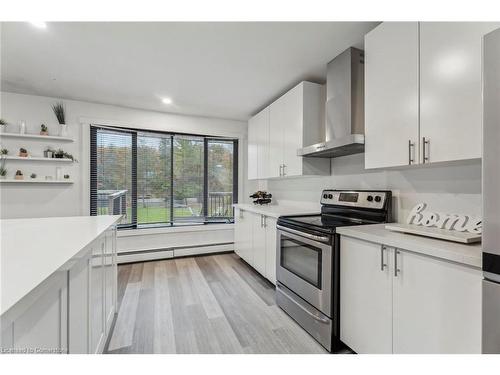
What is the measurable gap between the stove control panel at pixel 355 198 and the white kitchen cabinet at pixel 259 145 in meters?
1.09

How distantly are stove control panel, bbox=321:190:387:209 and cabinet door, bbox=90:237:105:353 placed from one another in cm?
205

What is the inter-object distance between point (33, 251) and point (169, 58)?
1.87m

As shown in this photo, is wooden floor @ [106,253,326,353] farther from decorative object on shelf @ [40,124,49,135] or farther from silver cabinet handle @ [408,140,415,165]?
decorative object on shelf @ [40,124,49,135]

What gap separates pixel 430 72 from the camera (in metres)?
1.36

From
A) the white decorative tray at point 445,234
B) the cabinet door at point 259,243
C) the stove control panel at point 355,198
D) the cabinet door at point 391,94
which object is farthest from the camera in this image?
the cabinet door at point 259,243

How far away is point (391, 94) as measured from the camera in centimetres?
159

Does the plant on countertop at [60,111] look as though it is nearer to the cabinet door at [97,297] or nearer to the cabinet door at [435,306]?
the cabinet door at [97,297]

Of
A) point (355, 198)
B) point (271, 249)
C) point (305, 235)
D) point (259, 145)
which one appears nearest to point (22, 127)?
point (259, 145)

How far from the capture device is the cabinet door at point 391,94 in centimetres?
146

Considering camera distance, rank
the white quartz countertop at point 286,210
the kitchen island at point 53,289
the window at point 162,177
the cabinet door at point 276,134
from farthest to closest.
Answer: the window at point 162,177
the cabinet door at point 276,134
the white quartz countertop at point 286,210
the kitchen island at point 53,289

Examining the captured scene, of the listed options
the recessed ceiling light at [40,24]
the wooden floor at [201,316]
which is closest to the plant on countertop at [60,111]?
the recessed ceiling light at [40,24]

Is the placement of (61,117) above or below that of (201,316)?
above

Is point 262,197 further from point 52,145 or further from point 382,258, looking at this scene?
point 52,145

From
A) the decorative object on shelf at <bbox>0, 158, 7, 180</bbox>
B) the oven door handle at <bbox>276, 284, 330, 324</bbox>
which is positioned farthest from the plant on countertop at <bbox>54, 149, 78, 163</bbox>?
the oven door handle at <bbox>276, 284, 330, 324</bbox>
